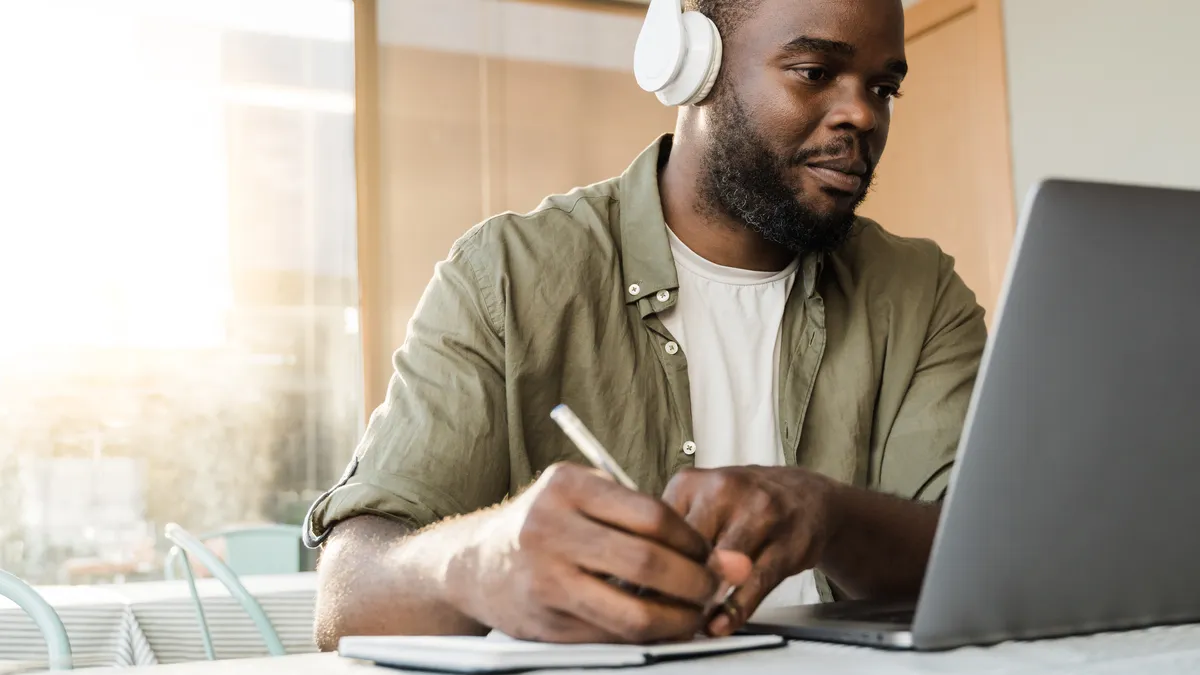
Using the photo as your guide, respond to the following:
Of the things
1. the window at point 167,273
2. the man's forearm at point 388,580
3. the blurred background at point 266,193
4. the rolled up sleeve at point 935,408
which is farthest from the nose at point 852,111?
the window at point 167,273

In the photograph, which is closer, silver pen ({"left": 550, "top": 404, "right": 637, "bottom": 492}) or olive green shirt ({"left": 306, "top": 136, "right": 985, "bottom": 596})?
silver pen ({"left": 550, "top": 404, "right": 637, "bottom": 492})

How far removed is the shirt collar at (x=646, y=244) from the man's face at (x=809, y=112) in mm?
76

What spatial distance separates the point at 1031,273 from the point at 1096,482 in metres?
0.12

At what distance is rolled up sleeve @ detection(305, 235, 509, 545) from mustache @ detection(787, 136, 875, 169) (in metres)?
0.39

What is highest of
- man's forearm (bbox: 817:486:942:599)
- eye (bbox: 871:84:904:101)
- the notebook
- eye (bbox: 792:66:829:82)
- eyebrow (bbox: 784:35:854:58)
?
eyebrow (bbox: 784:35:854:58)

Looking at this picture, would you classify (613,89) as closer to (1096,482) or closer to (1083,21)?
(1083,21)

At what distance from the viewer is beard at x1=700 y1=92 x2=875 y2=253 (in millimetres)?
1241

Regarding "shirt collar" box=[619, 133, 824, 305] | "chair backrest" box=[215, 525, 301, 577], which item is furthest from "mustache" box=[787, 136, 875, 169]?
"chair backrest" box=[215, 525, 301, 577]

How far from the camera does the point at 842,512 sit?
0.84 m

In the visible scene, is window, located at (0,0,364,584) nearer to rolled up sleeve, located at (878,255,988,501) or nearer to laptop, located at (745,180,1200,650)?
rolled up sleeve, located at (878,255,988,501)

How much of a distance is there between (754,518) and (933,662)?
0.63ft

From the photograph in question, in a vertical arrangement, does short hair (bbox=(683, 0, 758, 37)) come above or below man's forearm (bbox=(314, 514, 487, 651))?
above

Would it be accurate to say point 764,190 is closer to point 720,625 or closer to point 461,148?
point 720,625

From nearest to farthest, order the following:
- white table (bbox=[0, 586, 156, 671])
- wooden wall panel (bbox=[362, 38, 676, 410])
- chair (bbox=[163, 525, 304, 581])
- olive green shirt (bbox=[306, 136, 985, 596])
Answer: olive green shirt (bbox=[306, 136, 985, 596]) < white table (bbox=[0, 586, 156, 671]) < chair (bbox=[163, 525, 304, 581]) < wooden wall panel (bbox=[362, 38, 676, 410])
